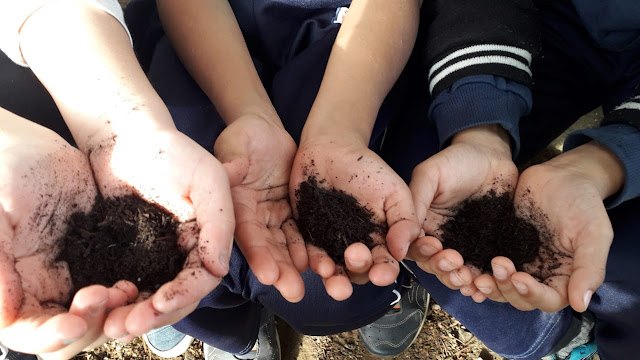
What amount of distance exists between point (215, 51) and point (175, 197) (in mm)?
777

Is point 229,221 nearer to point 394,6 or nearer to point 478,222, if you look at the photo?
point 478,222

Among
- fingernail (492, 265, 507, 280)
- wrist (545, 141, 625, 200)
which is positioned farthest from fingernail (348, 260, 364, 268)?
wrist (545, 141, 625, 200)

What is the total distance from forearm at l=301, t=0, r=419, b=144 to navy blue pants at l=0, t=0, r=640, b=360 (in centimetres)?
12

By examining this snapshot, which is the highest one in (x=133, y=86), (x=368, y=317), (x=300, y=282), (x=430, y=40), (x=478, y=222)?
(x=133, y=86)

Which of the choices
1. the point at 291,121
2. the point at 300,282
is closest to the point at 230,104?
the point at 291,121

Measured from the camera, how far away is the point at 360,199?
4.33ft

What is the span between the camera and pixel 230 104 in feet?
5.30

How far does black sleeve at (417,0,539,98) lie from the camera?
155 centimetres

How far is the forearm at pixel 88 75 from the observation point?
4.07 ft

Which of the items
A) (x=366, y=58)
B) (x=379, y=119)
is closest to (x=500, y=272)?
(x=379, y=119)

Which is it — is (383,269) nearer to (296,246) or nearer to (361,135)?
(296,246)

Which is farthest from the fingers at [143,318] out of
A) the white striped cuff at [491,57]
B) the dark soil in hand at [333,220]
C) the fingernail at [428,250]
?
the white striped cuff at [491,57]

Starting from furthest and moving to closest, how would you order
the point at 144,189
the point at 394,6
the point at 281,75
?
the point at 281,75 → the point at 394,6 → the point at 144,189

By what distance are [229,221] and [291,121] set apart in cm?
79
